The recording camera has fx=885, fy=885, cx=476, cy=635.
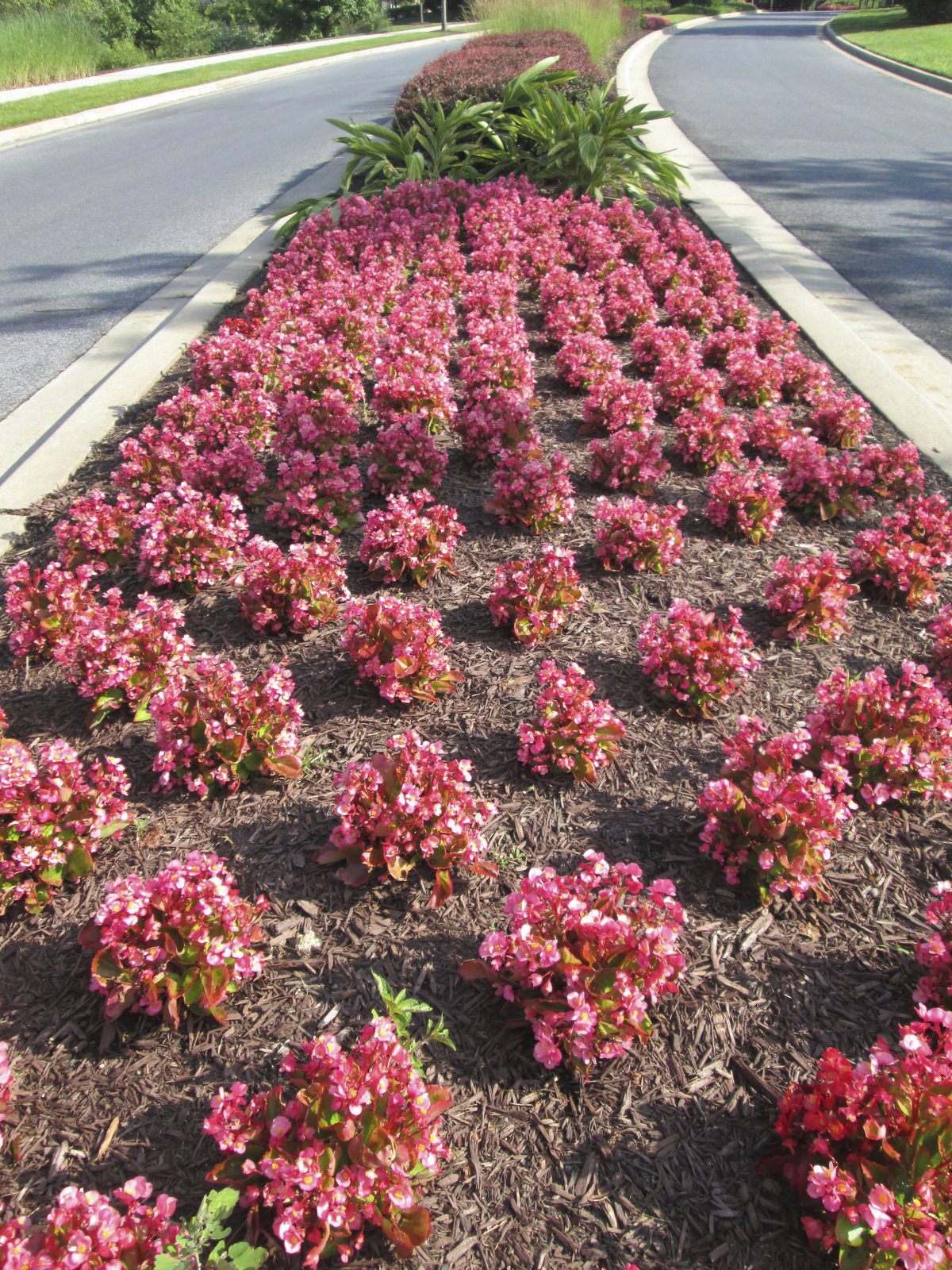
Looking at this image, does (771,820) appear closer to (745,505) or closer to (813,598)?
(813,598)

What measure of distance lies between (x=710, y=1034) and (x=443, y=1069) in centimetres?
73

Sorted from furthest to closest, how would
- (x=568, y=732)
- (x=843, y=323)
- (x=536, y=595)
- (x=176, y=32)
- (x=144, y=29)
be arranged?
(x=144, y=29) < (x=176, y=32) < (x=843, y=323) < (x=536, y=595) < (x=568, y=732)

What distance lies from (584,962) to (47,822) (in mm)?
1656

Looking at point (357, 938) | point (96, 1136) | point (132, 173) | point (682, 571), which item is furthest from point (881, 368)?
point (132, 173)

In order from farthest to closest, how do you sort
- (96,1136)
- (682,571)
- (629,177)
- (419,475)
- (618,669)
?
(629,177), (419,475), (682,571), (618,669), (96,1136)

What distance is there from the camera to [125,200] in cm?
1156

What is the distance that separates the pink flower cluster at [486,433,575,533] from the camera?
4.38 m

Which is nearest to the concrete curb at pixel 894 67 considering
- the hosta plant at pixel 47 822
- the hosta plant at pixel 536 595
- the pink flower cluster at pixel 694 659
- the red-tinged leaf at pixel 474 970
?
the hosta plant at pixel 536 595

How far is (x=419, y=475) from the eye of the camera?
4.70 meters

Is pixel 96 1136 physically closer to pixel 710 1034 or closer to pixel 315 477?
pixel 710 1034

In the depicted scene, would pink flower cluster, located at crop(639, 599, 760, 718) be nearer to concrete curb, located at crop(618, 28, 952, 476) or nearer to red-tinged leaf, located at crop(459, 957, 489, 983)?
red-tinged leaf, located at crop(459, 957, 489, 983)

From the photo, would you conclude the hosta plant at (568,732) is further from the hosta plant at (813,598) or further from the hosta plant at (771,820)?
the hosta plant at (813,598)

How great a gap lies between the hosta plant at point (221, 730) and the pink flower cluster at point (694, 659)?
1.40 m

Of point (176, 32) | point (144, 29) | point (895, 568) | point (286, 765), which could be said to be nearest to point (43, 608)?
point (286, 765)
